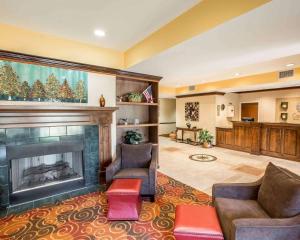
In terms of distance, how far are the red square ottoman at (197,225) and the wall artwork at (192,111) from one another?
6941 mm

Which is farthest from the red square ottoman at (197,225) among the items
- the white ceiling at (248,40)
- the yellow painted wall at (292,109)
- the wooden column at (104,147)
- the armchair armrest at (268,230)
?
the yellow painted wall at (292,109)

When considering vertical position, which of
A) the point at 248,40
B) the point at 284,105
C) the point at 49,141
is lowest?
the point at 49,141

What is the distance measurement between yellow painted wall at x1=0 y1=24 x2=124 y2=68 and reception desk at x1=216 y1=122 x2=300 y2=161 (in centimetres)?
527

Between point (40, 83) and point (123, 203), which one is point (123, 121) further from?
point (123, 203)

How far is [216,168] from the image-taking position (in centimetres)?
456

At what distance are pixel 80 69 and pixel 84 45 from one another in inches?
18.8

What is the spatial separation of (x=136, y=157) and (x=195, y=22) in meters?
2.41

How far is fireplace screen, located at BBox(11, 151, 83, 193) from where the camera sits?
279 cm

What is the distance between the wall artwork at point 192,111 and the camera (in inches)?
330

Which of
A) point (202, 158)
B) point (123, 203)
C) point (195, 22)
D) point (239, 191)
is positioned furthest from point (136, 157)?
point (202, 158)

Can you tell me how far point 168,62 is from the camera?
3.22 metres

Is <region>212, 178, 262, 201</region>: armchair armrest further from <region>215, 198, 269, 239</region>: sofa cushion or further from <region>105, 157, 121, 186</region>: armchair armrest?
<region>105, 157, 121, 186</region>: armchair armrest

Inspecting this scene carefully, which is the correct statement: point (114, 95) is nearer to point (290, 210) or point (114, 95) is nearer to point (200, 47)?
point (200, 47)

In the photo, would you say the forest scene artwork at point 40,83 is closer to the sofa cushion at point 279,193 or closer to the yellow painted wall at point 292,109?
the sofa cushion at point 279,193
